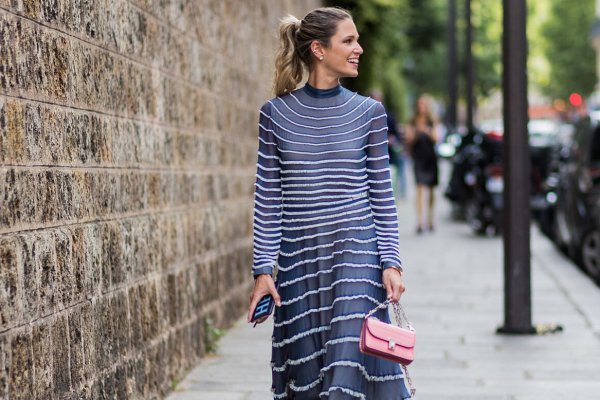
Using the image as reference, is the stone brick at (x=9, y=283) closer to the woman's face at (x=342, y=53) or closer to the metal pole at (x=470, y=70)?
the woman's face at (x=342, y=53)

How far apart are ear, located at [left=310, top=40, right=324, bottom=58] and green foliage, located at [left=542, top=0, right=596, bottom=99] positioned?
2541 inches

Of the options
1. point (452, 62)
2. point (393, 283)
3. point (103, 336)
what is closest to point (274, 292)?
point (393, 283)

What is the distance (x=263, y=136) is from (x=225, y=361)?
346cm

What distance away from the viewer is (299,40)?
469 cm

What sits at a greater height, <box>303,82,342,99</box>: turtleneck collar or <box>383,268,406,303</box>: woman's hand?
<box>303,82,342,99</box>: turtleneck collar

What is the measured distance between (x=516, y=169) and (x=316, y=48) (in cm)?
460

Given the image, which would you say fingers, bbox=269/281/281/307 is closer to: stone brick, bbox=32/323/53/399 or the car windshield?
stone brick, bbox=32/323/53/399

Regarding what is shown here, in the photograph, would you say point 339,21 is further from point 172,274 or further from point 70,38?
point 172,274

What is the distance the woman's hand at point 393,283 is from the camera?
14.8ft

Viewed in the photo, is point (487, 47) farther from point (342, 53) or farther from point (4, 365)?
point (4, 365)

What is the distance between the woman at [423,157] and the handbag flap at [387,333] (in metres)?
13.9


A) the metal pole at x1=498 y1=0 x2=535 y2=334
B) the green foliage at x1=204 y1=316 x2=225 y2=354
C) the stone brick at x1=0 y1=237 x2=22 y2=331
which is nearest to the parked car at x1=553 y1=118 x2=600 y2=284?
the metal pole at x1=498 y1=0 x2=535 y2=334

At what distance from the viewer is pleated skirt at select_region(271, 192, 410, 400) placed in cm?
450

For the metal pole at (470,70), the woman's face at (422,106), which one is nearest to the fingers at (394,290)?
the woman's face at (422,106)
